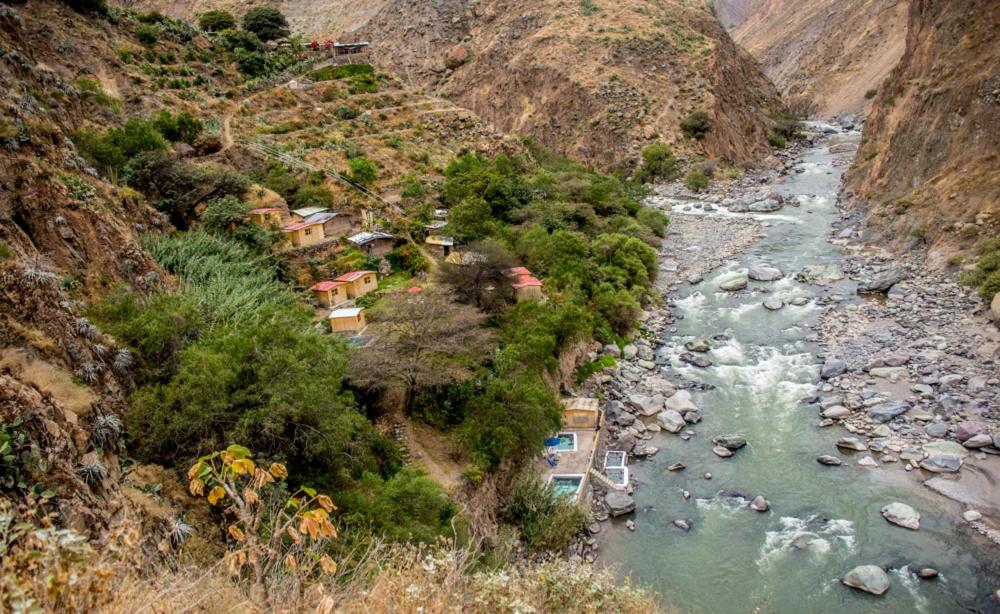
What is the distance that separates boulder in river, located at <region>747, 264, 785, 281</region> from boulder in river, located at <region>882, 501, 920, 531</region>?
1698 cm

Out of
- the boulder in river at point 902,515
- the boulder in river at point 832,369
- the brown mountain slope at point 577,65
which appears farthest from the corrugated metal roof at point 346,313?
the brown mountain slope at point 577,65

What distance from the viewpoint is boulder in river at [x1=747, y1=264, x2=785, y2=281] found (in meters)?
31.3

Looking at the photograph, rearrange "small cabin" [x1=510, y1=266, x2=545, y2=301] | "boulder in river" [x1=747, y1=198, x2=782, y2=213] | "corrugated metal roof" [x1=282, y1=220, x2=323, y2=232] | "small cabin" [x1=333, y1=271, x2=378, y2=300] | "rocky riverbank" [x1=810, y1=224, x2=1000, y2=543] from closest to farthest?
"rocky riverbank" [x1=810, y1=224, x2=1000, y2=543]
"small cabin" [x1=333, y1=271, x2=378, y2=300]
"corrugated metal roof" [x1=282, y1=220, x2=323, y2=232]
"small cabin" [x1=510, y1=266, x2=545, y2=301]
"boulder in river" [x1=747, y1=198, x2=782, y2=213]

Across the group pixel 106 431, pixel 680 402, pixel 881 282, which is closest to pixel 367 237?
pixel 680 402

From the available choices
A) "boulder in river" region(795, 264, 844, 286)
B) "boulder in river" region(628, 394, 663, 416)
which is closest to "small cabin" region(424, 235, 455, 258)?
"boulder in river" region(628, 394, 663, 416)

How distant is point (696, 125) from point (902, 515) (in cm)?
4622

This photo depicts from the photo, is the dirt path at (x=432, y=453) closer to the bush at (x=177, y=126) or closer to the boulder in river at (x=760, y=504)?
the boulder in river at (x=760, y=504)

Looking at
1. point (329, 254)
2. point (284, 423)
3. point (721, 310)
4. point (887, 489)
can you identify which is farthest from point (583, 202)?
point (284, 423)

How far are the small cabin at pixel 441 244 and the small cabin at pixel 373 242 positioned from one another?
1892 millimetres

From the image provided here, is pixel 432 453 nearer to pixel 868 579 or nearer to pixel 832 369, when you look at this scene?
pixel 868 579

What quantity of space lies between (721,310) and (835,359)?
648cm

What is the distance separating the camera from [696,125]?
5594 centimetres

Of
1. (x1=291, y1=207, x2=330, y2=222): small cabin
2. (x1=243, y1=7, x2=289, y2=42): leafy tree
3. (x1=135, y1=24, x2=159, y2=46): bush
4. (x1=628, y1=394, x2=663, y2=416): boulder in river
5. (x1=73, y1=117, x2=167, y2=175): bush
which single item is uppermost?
(x1=243, y1=7, x2=289, y2=42): leafy tree

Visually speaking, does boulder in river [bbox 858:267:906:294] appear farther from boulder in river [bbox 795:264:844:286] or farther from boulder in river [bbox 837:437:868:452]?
boulder in river [bbox 837:437:868:452]
